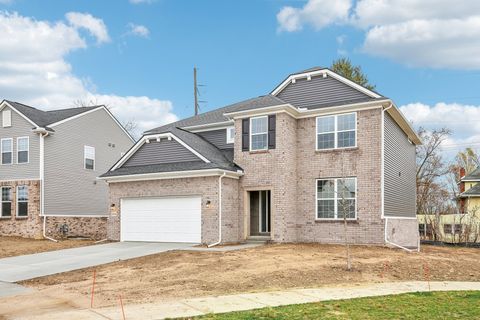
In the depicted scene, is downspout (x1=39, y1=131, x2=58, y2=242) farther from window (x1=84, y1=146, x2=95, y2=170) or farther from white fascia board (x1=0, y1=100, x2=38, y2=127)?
window (x1=84, y1=146, x2=95, y2=170)

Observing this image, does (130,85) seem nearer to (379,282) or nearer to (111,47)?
(111,47)

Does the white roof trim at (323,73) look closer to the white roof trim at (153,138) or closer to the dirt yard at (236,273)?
the white roof trim at (153,138)

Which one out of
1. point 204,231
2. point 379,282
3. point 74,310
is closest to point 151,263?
point 204,231

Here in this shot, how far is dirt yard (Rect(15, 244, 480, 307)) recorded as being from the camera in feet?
33.5

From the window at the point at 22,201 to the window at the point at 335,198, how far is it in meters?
16.4

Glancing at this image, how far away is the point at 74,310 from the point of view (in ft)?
28.1

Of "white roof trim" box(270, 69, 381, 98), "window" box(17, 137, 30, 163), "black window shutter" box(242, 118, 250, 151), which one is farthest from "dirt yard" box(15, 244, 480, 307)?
"window" box(17, 137, 30, 163)

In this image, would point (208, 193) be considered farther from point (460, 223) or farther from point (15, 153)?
point (15, 153)

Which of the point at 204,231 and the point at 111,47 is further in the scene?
the point at 111,47

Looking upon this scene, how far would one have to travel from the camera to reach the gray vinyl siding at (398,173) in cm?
1895

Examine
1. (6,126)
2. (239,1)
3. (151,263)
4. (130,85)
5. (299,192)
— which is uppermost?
(239,1)

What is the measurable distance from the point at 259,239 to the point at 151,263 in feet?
20.9

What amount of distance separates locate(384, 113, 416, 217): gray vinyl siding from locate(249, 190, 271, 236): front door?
5.20m

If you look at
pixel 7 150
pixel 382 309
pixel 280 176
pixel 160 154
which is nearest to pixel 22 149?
pixel 7 150
